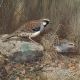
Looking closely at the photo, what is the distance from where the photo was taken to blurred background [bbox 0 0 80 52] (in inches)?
380

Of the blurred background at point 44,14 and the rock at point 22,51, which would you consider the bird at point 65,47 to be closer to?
the blurred background at point 44,14

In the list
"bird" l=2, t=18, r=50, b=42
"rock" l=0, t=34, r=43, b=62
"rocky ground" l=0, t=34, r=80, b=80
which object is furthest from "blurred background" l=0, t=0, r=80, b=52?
"rock" l=0, t=34, r=43, b=62

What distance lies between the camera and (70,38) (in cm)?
970

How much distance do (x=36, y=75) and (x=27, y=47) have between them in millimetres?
616

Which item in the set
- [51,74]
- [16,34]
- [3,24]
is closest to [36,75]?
[51,74]

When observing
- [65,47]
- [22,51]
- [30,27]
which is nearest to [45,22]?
[30,27]

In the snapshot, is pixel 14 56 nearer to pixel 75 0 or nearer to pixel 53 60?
pixel 53 60

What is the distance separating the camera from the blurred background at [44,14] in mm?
9656

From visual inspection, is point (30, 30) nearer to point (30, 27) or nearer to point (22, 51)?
point (30, 27)

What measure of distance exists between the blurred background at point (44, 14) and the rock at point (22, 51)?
2.75 feet

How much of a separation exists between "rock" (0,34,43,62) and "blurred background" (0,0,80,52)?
84cm

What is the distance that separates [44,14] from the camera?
32.1ft

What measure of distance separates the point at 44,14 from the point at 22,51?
1194 millimetres

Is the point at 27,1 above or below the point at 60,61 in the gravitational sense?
above
